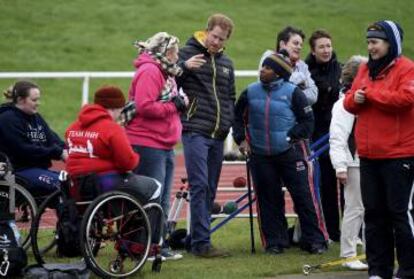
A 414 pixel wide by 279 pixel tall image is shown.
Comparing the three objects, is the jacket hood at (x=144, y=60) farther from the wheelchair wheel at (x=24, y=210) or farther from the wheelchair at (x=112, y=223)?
the wheelchair wheel at (x=24, y=210)

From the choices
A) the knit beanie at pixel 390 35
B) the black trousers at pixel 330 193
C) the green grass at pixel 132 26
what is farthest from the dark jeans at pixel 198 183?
the green grass at pixel 132 26

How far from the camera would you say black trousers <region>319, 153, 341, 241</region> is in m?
11.7

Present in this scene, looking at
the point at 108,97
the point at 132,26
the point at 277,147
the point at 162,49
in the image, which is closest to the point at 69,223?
the point at 108,97

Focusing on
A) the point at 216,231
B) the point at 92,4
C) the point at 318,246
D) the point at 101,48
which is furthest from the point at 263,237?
the point at 92,4

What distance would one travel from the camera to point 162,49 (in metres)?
10.3

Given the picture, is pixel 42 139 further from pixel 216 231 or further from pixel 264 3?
pixel 264 3

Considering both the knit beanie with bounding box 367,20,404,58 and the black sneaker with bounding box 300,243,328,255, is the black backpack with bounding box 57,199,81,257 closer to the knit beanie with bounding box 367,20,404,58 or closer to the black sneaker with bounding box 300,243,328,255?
the black sneaker with bounding box 300,243,328,255

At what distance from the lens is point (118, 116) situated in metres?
9.80

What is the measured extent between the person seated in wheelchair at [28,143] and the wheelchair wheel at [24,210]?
145mm

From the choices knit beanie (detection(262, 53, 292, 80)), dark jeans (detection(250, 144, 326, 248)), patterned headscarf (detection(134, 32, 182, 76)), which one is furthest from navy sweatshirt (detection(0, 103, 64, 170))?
knit beanie (detection(262, 53, 292, 80))

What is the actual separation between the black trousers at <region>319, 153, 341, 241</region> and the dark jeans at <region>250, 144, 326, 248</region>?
2.66 feet

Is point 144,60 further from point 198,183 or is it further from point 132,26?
point 132,26

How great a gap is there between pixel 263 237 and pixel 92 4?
25.5m

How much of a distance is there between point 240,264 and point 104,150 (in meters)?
1.67
